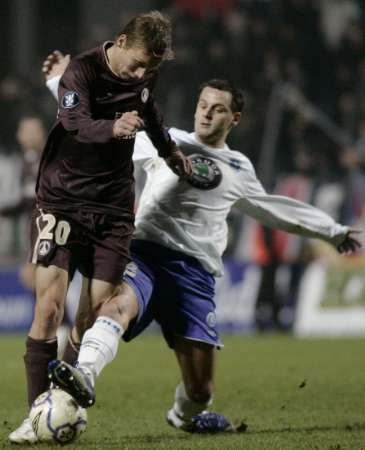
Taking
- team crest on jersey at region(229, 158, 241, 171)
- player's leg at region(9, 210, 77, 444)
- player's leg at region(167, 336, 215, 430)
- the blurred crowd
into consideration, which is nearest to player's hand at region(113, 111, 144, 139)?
player's leg at region(9, 210, 77, 444)

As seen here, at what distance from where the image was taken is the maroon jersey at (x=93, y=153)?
216 inches

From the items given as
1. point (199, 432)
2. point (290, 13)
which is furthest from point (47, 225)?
point (290, 13)

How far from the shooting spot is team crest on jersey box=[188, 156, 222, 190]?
251 inches

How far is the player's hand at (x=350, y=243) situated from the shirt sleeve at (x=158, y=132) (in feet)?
4.22

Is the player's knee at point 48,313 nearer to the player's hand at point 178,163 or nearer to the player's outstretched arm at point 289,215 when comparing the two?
the player's hand at point 178,163

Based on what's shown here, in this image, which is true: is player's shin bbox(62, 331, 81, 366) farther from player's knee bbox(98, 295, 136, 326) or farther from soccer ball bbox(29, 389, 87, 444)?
soccer ball bbox(29, 389, 87, 444)

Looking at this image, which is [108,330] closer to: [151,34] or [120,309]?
[120,309]

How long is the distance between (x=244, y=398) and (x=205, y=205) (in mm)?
2001

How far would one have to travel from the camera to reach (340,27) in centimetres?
1753

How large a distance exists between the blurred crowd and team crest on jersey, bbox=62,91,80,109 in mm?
9520

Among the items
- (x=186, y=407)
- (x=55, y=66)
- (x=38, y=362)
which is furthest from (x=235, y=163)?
(x=38, y=362)

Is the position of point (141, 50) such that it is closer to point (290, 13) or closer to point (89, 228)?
point (89, 228)

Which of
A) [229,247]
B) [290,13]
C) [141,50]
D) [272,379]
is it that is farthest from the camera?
[290,13]

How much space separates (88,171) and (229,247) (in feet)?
33.2
